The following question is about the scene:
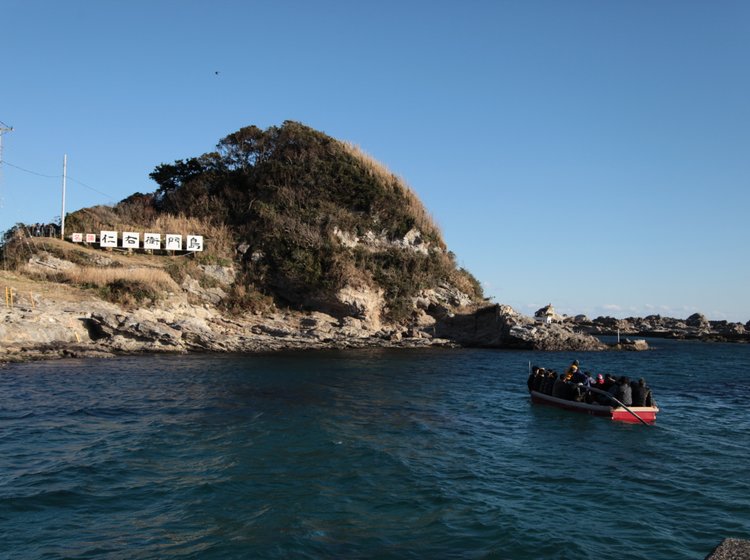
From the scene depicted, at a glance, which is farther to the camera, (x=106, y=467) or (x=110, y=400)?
(x=110, y=400)

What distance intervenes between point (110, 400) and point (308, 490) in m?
10.3

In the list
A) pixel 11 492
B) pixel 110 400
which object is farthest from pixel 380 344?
pixel 11 492

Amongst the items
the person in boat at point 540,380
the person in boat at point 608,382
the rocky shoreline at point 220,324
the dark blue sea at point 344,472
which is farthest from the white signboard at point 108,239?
the person in boat at point 608,382

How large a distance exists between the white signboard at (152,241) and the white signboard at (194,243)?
211 centimetres

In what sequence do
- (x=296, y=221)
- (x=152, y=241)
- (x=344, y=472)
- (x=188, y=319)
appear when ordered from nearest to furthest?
(x=344, y=472) → (x=188, y=319) → (x=152, y=241) → (x=296, y=221)

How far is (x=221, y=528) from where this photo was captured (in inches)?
340

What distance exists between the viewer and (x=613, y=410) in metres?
18.2

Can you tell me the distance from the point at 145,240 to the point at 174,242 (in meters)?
2.11

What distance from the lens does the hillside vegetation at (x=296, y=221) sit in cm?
4084

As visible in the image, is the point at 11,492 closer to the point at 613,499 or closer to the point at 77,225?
the point at 613,499

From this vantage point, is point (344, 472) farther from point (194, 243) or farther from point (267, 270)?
point (194, 243)

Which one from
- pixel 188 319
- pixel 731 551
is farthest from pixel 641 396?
pixel 188 319

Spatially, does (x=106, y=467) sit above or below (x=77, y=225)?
below

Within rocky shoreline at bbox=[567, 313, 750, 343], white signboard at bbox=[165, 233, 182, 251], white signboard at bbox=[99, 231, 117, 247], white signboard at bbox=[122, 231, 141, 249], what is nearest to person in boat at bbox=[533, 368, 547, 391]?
white signboard at bbox=[165, 233, 182, 251]
